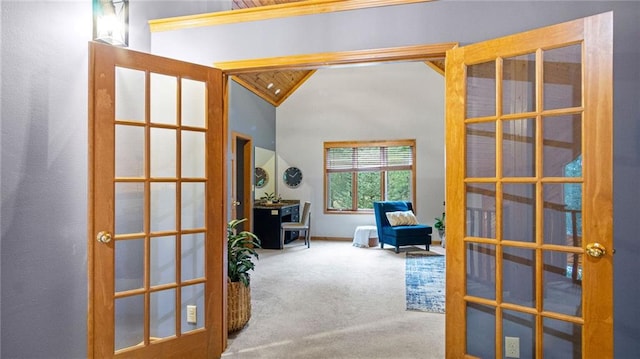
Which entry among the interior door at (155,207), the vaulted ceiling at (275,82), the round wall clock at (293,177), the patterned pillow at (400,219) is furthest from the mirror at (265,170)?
the interior door at (155,207)

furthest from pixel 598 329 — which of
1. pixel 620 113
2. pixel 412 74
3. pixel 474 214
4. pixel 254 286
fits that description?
pixel 412 74

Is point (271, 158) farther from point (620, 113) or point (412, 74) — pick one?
point (620, 113)

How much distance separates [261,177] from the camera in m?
7.50

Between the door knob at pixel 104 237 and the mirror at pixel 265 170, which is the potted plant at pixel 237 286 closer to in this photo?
the door knob at pixel 104 237

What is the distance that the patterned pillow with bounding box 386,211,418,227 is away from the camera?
6262 millimetres

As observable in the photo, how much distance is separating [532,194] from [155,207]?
7.16 ft

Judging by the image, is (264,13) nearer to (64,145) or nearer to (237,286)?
(64,145)

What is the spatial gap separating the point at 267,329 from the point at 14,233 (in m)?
1.91

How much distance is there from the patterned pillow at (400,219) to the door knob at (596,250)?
4.67 meters

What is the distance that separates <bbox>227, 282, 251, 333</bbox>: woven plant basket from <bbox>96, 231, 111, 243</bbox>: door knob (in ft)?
3.54

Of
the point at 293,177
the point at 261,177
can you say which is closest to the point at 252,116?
the point at 261,177

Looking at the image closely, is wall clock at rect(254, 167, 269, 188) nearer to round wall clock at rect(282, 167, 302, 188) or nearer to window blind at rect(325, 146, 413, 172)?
round wall clock at rect(282, 167, 302, 188)

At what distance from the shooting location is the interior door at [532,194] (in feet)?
5.26

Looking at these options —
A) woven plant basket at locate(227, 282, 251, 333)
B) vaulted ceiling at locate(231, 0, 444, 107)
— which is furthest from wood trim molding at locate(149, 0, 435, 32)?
vaulted ceiling at locate(231, 0, 444, 107)
